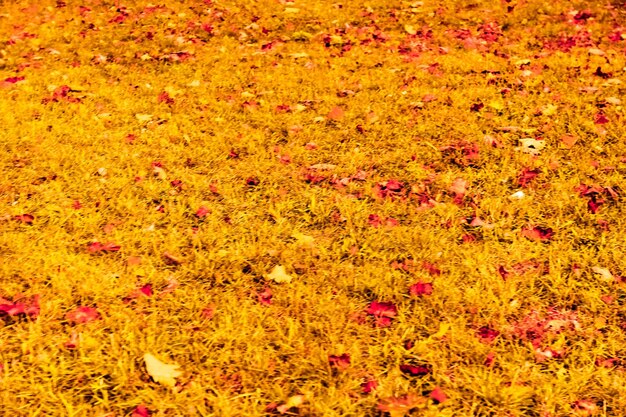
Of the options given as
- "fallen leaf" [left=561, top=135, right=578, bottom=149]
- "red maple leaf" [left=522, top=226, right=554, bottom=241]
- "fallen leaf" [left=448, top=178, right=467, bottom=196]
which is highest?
"fallen leaf" [left=561, top=135, right=578, bottom=149]

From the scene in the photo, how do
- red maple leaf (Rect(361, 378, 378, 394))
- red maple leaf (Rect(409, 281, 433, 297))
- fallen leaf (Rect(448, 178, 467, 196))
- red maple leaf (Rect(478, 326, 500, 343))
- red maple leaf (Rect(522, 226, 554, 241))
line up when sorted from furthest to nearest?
fallen leaf (Rect(448, 178, 467, 196)) < red maple leaf (Rect(522, 226, 554, 241)) < red maple leaf (Rect(409, 281, 433, 297)) < red maple leaf (Rect(478, 326, 500, 343)) < red maple leaf (Rect(361, 378, 378, 394))

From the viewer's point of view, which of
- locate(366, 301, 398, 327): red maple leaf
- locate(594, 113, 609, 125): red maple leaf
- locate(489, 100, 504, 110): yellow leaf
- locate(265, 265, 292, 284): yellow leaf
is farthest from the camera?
locate(489, 100, 504, 110): yellow leaf

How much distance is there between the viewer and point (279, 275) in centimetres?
300

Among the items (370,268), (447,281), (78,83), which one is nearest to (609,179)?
(447,281)

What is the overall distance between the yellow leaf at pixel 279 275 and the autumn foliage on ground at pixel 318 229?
11mm

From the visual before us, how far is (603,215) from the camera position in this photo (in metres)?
3.37

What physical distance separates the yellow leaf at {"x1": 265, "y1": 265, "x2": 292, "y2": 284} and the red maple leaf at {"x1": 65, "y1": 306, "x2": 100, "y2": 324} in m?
0.93

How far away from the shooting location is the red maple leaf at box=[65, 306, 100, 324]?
2703mm

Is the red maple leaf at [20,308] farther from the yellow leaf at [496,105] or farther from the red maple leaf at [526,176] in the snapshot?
the yellow leaf at [496,105]

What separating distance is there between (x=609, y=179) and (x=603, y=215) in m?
0.45

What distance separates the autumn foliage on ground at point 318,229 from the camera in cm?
238

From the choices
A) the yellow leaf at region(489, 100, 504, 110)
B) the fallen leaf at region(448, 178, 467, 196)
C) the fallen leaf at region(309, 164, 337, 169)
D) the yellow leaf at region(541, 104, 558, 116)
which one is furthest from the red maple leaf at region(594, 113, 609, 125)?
the fallen leaf at region(309, 164, 337, 169)

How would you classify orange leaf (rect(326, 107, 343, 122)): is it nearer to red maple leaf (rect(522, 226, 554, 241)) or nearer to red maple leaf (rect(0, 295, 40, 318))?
red maple leaf (rect(522, 226, 554, 241))

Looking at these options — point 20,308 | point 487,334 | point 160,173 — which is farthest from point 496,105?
point 20,308
